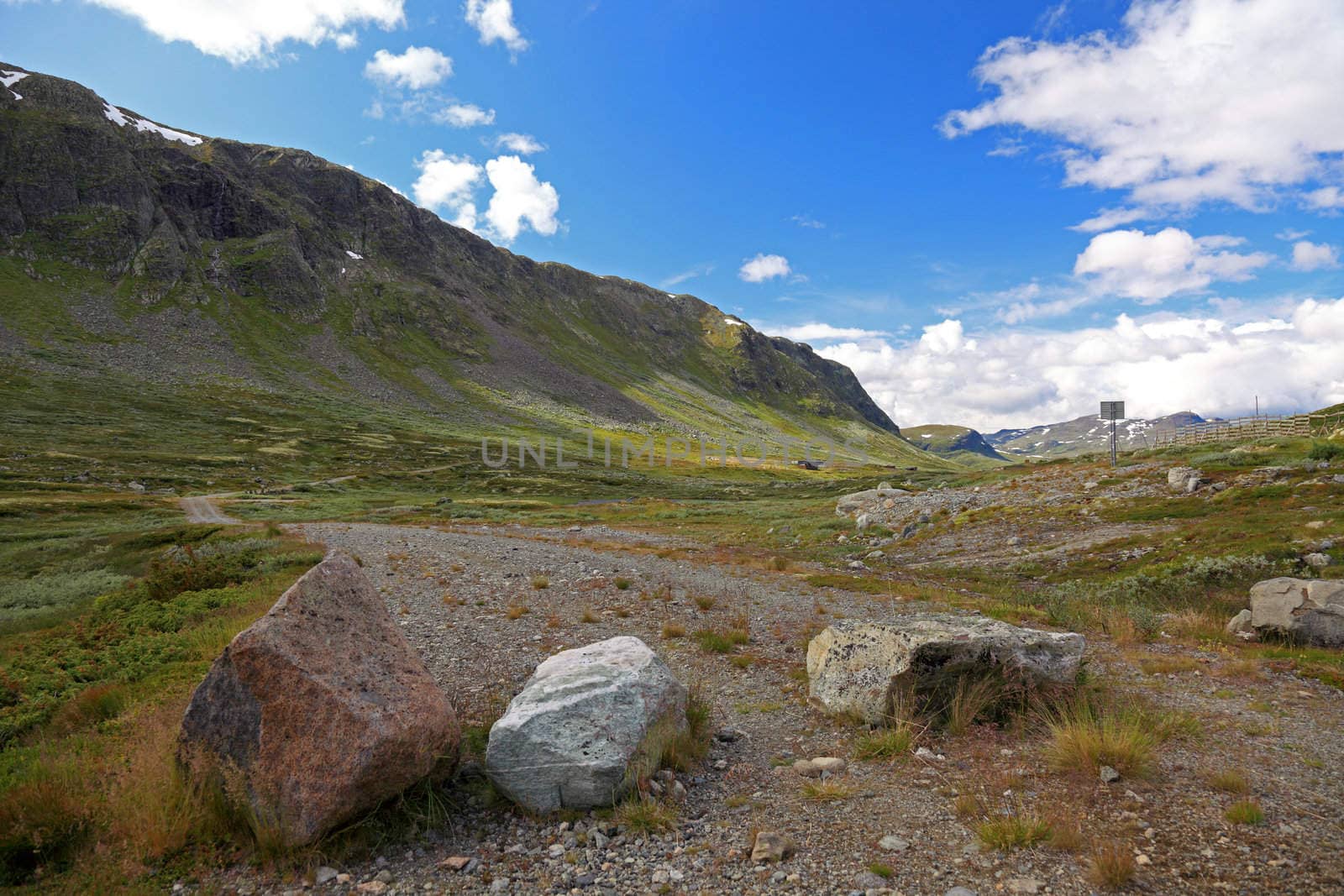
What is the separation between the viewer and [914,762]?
308 inches

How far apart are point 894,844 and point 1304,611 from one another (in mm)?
13105

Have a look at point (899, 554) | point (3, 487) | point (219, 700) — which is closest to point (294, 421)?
point (3, 487)

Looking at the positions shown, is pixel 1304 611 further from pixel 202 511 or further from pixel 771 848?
pixel 202 511

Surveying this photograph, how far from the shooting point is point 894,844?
19.9 ft

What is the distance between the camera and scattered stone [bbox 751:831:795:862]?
5.95 metres

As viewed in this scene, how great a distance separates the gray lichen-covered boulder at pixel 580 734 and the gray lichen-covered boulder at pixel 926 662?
9.64 ft

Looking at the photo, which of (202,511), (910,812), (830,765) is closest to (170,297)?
(202,511)

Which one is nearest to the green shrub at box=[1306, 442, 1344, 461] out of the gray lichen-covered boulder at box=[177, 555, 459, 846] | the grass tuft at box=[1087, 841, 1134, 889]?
the grass tuft at box=[1087, 841, 1134, 889]

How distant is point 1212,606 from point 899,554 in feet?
47.8

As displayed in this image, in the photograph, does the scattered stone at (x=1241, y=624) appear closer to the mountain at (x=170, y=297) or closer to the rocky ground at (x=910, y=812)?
the rocky ground at (x=910, y=812)

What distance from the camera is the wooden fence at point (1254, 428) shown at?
1944 inches

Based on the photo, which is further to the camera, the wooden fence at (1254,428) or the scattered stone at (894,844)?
the wooden fence at (1254,428)

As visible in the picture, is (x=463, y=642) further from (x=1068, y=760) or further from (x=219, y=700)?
(x=1068, y=760)

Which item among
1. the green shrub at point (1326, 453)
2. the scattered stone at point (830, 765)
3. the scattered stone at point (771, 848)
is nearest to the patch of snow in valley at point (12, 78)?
the scattered stone at point (830, 765)
